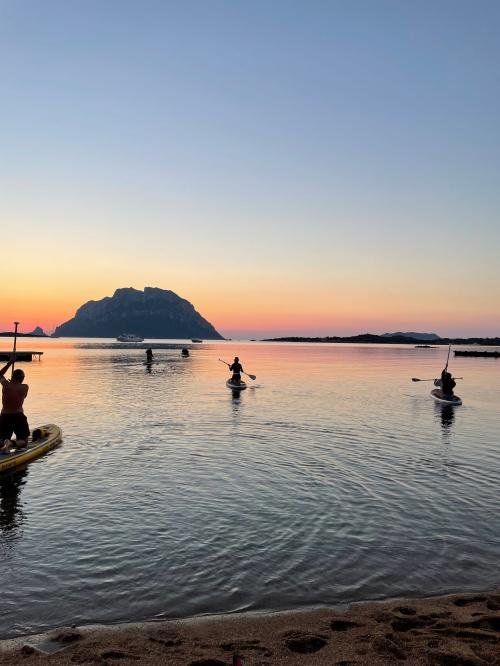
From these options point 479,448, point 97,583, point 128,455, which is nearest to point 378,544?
point 97,583

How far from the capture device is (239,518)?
13.1m

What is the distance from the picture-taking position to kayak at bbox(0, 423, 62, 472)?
17.9m

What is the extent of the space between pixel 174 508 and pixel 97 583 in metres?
4.56

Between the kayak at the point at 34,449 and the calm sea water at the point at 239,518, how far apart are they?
0.48 m

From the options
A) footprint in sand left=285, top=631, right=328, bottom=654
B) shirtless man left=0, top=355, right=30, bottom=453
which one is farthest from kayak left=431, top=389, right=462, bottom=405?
footprint in sand left=285, top=631, right=328, bottom=654

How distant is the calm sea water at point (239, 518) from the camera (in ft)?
29.9

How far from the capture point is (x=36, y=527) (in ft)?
40.4

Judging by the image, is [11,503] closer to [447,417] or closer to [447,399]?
[447,417]

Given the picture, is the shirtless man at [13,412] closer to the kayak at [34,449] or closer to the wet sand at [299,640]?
the kayak at [34,449]

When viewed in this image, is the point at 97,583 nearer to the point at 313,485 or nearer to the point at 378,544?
the point at 378,544

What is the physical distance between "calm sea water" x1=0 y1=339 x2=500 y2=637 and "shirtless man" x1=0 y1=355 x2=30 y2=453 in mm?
1313

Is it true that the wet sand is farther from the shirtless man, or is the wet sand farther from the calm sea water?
the shirtless man

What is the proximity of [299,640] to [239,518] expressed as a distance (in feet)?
19.3

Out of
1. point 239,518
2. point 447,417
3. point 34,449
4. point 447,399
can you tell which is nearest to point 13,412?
point 34,449
